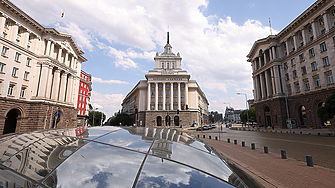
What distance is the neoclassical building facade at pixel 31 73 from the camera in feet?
81.0

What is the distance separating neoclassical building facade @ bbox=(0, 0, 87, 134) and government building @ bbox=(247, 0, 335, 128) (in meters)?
49.3

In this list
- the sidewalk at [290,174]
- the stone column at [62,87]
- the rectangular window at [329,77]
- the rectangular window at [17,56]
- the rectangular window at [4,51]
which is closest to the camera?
the sidewalk at [290,174]

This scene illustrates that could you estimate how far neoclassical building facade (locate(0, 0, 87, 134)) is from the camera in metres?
24.7

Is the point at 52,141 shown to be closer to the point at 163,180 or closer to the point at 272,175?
the point at 163,180

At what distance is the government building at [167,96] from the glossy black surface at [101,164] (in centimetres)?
5573

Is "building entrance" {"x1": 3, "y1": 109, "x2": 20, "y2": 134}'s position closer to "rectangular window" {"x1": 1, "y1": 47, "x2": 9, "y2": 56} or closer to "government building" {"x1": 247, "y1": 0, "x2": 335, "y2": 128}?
"rectangular window" {"x1": 1, "y1": 47, "x2": 9, "y2": 56}

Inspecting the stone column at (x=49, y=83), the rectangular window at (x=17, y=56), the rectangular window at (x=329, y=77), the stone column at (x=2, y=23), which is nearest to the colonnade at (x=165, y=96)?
the stone column at (x=49, y=83)

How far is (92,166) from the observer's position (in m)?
2.09

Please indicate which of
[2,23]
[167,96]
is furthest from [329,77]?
[2,23]

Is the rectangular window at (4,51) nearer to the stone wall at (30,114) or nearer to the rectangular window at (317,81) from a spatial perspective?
the stone wall at (30,114)

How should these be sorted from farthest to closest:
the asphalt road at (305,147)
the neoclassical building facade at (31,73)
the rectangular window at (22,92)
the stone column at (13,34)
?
the rectangular window at (22,92)
the stone column at (13,34)
the neoclassical building facade at (31,73)
the asphalt road at (305,147)

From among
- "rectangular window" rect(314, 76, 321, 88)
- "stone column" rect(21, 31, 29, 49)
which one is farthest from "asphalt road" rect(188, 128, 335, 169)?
"stone column" rect(21, 31, 29, 49)

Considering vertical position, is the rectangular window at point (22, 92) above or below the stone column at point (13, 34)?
below

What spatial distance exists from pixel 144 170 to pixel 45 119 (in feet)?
118
